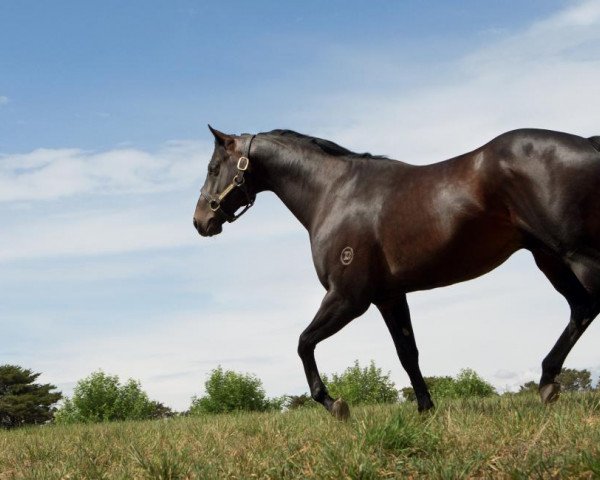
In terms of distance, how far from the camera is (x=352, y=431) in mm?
5684

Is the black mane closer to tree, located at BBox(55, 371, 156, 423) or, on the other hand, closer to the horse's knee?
the horse's knee

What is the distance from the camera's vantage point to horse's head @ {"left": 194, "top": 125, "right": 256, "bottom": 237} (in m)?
8.29

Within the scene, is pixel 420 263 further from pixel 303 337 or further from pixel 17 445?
pixel 17 445

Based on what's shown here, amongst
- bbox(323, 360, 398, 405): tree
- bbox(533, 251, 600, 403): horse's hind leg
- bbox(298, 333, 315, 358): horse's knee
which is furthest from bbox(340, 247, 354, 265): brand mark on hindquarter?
bbox(323, 360, 398, 405): tree

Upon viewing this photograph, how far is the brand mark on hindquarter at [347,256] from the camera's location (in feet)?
22.9

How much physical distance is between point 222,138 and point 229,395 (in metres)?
10.5

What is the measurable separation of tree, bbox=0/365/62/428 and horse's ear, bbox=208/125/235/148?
20148mm

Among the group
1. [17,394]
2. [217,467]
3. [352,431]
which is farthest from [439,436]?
[17,394]

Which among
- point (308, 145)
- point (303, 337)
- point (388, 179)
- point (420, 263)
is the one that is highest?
point (308, 145)

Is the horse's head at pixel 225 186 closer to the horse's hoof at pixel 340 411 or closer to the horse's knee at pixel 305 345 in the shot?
the horse's knee at pixel 305 345

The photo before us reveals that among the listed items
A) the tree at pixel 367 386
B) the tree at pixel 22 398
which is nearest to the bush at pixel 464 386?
the tree at pixel 367 386

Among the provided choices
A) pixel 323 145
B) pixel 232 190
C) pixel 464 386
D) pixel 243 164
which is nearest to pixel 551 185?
pixel 323 145

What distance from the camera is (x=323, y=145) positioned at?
7969 mm

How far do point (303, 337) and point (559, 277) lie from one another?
101 inches
